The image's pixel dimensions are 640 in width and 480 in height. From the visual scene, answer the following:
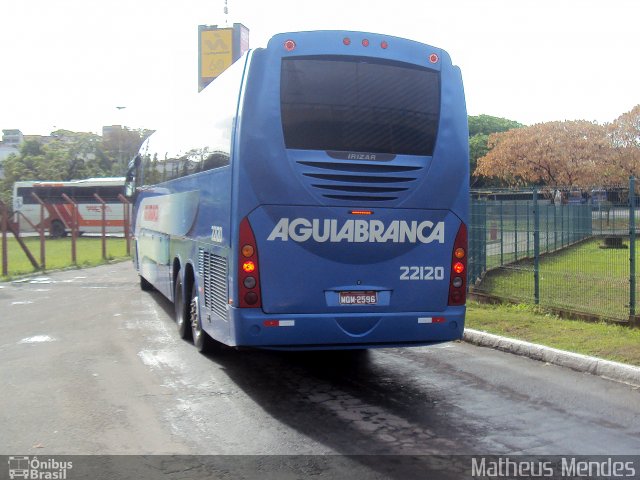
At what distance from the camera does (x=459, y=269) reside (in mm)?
8109

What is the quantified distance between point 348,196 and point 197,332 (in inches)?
136

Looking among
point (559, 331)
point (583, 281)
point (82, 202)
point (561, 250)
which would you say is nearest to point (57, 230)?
point (82, 202)

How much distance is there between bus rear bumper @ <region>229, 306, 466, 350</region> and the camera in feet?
24.3

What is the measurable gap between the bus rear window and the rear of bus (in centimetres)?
1

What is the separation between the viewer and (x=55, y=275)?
72.6 feet

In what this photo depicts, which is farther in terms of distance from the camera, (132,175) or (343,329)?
(132,175)

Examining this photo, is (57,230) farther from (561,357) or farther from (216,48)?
(561,357)

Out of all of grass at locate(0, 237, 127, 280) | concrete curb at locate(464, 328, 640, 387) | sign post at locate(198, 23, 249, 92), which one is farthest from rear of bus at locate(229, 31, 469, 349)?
sign post at locate(198, 23, 249, 92)

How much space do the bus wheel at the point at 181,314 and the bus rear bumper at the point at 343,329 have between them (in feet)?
11.0

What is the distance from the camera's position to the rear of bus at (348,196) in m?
7.45

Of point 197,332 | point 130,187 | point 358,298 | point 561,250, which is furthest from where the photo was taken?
point 130,187

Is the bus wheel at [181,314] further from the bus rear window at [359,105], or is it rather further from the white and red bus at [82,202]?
the white and red bus at [82,202]

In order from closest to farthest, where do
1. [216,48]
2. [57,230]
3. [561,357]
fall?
1. [561,357]
2. [216,48]
3. [57,230]

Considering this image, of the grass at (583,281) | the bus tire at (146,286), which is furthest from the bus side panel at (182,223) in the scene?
the grass at (583,281)
